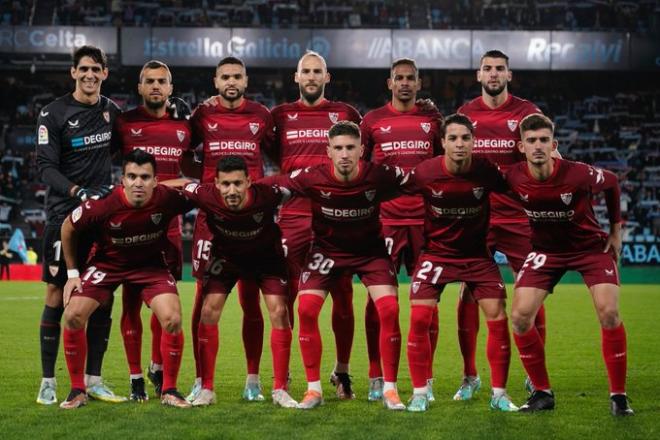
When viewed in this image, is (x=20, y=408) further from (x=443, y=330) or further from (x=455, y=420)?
(x=443, y=330)

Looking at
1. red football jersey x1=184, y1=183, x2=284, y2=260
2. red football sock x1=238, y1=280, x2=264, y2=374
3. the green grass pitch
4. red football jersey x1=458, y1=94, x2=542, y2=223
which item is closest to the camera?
the green grass pitch

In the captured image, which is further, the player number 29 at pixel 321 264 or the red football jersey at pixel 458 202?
the player number 29 at pixel 321 264

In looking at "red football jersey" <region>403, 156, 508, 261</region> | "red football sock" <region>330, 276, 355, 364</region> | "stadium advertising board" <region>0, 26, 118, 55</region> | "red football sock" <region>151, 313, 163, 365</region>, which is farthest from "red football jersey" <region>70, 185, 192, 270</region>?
"stadium advertising board" <region>0, 26, 118, 55</region>

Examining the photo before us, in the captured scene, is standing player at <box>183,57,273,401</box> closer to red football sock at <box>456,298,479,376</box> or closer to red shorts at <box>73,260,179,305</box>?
red shorts at <box>73,260,179,305</box>

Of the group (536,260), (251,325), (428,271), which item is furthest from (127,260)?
(536,260)

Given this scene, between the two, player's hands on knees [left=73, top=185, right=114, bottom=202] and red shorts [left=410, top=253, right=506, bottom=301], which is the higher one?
player's hands on knees [left=73, top=185, right=114, bottom=202]

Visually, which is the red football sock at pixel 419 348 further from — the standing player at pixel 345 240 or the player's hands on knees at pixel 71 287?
the player's hands on knees at pixel 71 287

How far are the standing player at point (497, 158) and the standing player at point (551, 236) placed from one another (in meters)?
0.80

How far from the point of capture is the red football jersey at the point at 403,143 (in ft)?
25.2

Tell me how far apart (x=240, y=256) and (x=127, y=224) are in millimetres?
808

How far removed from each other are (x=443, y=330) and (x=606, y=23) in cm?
2196

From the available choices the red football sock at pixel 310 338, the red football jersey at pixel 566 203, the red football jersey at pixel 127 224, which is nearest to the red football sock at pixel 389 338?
the red football sock at pixel 310 338

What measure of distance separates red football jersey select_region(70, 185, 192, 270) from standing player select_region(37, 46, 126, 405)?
23cm

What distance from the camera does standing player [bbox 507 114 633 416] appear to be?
6.62 m
